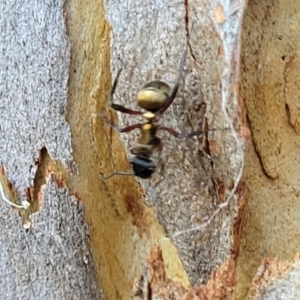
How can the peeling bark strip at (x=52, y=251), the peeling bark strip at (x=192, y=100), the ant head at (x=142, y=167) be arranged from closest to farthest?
1. the peeling bark strip at (x=192, y=100)
2. the ant head at (x=142, y=167)
3. the peeling bark strip at (x=52, y=251)

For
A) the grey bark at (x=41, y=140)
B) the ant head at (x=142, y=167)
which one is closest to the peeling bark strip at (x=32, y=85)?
the grey bark at (x=41, y=140)

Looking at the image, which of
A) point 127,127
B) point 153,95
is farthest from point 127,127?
point 153,95

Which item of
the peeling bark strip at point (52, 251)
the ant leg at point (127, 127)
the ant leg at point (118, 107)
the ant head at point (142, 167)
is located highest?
the ant leg at point (118, 107)

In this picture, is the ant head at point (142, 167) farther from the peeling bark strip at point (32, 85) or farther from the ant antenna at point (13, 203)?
the ant antenna at point (13, 203)

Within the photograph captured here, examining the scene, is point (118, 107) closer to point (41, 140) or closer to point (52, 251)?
point (41, 140)

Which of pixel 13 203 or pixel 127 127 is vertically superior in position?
pixel 127 127

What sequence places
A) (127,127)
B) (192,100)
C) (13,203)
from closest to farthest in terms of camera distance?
(192,100) < (127,127) < (13,203)

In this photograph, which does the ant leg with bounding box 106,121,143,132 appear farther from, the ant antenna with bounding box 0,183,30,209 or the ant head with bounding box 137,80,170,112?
the ant antenna with bounding box 0,183,30,209
